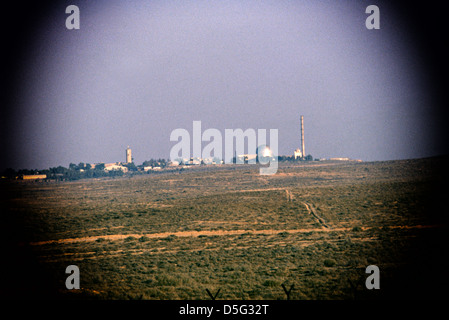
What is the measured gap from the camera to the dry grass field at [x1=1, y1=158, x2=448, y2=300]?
12.5 meters

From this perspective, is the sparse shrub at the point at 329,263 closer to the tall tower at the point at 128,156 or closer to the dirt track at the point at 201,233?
the dirt track at the point at 201,233

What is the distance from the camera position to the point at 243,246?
2041cm

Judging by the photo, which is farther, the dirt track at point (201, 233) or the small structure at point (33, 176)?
the small structure at point (33, 176)

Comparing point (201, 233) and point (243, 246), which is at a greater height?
point (243, 246)

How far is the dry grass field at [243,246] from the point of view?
12.5 m

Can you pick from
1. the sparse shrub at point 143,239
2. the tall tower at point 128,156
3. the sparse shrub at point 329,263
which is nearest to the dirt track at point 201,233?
the sparse shrub at point 143,239

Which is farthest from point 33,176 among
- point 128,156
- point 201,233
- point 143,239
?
point 201,233

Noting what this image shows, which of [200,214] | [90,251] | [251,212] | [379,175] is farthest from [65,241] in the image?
[379,175]

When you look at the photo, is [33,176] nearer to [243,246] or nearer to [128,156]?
[128,156]

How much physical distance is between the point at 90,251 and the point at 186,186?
4176 cm

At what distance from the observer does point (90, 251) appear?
2041 centimetres

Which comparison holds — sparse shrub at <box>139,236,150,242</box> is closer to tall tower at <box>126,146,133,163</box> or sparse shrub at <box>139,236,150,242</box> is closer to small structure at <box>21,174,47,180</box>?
small structure at <box>21,174,47,180</box>

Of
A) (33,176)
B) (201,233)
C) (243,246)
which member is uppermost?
(33,176)
